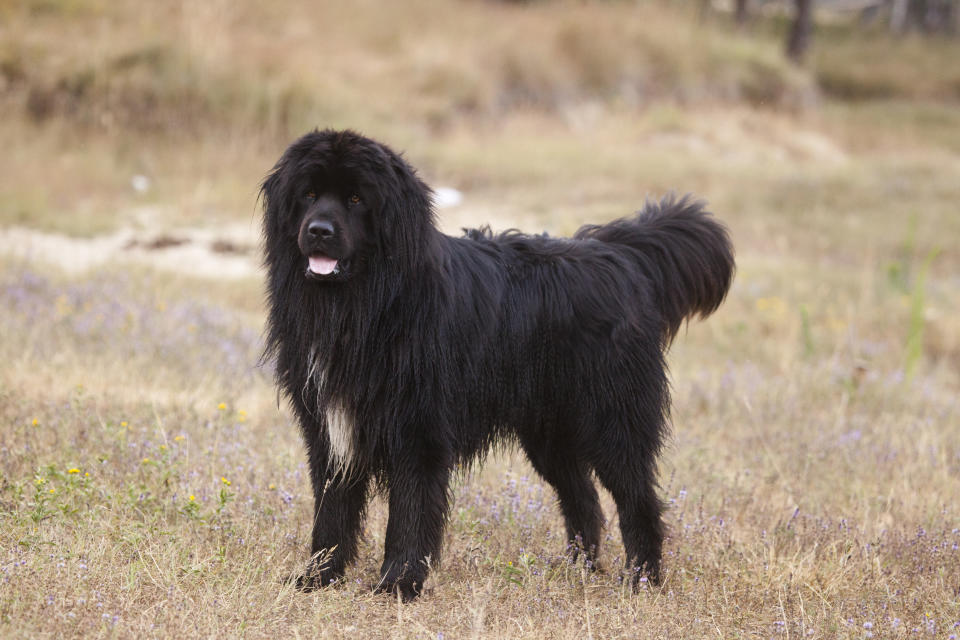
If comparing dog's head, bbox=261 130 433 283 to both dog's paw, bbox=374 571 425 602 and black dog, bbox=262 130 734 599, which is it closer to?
black dog, bbox=262 130 734 599

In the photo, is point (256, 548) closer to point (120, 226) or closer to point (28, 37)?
point (120, 226)

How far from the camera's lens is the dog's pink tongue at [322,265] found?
3.93m

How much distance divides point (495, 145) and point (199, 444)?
42.2ft

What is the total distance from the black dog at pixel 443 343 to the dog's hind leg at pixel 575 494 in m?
0.01

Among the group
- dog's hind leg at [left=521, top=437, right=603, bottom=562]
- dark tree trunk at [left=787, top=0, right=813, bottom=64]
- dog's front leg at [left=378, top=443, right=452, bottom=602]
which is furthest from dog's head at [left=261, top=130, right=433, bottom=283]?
dark tree trunk at [left=787, top=0, right=813, bottom=64]

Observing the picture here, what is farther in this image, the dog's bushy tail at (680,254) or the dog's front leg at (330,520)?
the dog's bushy tail at (680,254)

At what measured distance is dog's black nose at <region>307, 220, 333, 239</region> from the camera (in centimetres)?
385

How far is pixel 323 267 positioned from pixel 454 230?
31.1ft

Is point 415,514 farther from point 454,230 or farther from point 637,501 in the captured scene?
point 454,230

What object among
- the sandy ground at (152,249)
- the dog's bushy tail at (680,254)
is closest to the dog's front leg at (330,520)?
the dog's bushy tail at (680,254)

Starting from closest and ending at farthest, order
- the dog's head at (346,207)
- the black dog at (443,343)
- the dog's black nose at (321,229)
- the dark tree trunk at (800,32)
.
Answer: the dog's black nose at (321,229) < the dog's head at (346,207) < the black dog at (443,343) < the dark tree trunk at (800,32)

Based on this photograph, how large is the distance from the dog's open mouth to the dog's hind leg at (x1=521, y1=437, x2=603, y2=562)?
1.50 m

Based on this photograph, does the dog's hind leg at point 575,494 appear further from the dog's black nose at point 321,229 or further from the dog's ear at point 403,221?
the dog's black nose at point 321,229

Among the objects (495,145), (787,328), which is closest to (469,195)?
(495,145)
